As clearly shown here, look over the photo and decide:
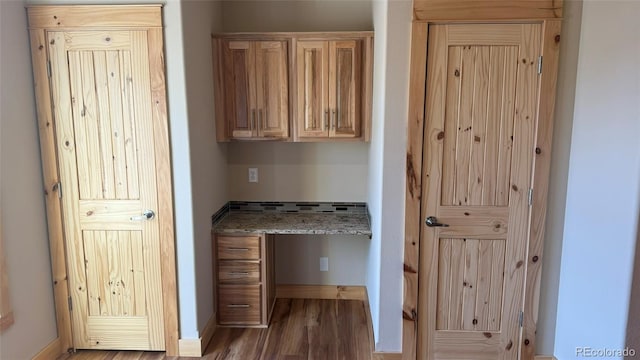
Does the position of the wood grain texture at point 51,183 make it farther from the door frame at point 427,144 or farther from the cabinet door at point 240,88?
the door frame at point 427,144

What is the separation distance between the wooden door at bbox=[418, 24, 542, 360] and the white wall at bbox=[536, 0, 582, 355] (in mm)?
135

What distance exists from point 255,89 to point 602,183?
2.21 m

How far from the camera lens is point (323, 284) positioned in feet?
10.8

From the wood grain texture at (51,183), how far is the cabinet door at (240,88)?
3.56 ft

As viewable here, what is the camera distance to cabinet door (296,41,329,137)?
2.74 metres

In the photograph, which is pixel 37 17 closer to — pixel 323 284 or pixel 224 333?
pixel 224 333

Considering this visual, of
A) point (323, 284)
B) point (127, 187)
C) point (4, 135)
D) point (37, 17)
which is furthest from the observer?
point (323, 284)

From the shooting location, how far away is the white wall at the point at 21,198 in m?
2.03

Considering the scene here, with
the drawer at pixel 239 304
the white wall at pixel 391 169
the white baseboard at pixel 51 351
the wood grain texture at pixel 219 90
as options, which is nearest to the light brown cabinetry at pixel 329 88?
the white wall at pixel 391 169

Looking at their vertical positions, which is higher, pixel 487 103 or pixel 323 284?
pixel 487 103

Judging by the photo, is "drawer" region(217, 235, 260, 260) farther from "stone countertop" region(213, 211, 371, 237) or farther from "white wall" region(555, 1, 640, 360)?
"white wall" region(555, 1, 640, 360)

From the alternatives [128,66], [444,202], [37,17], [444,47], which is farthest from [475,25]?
[37,17]

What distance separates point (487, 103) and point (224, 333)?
232cm

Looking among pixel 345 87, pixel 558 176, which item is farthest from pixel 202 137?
pixel 558 176
